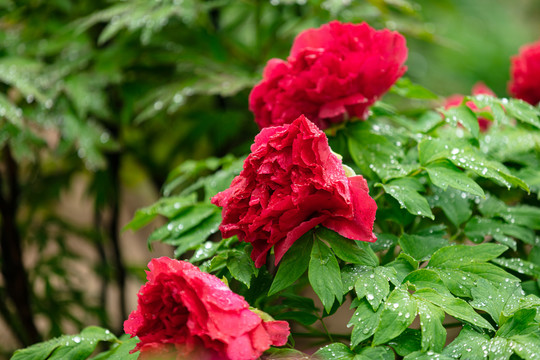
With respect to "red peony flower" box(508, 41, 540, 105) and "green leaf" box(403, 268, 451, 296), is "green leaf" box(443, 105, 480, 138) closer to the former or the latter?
"green leaf" box(403, 268, 451, 296)

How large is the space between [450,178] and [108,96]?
122cm

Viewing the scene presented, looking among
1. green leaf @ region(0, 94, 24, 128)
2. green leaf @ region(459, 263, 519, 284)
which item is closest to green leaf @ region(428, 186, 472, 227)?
green leaf @ region(459, 263, 519, 284)

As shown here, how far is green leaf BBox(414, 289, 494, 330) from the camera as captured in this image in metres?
0.55

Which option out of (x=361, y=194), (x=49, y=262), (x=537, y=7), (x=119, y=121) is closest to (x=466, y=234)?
(x=361, y=194)

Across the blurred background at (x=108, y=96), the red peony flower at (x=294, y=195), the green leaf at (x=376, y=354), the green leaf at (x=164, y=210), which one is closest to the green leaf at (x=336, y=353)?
the green leaf at (x=376, y=354)

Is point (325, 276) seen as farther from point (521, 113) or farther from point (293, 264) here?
point (521, 113)

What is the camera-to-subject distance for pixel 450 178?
685 millimetres

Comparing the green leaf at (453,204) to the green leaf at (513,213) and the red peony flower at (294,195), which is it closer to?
the green leaf at (513,213)

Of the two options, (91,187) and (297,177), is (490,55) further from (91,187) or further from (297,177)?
(297,177)

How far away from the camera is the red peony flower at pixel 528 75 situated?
1.10 metres

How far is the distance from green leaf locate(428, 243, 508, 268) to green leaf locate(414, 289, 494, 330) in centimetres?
8

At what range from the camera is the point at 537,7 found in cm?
546

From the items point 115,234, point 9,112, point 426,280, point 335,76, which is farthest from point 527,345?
point 115,234

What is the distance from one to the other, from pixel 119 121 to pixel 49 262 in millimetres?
494
